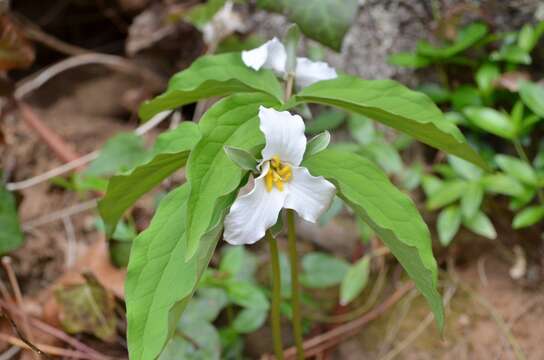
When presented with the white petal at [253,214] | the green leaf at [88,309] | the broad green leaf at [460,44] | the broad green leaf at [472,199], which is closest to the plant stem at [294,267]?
the white petal at [253,214]

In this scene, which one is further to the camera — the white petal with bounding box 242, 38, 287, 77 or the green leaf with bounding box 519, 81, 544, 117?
the green leaf with bounding box 519, 81, 544, 117

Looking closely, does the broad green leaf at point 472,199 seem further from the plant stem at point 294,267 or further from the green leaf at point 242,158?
the green leaf at point 242,158

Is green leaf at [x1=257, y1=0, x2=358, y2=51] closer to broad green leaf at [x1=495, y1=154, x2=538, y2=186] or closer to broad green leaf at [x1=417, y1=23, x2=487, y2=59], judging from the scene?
broad green leaf at [x1=417, y1=23, x2=487, y2=59]

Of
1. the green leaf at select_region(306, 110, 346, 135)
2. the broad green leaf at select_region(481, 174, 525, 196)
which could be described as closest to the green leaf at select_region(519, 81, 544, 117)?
the broad green leaf at select_region(481, 174, 525, 196)

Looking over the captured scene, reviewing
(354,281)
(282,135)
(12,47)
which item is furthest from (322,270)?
(12,47)

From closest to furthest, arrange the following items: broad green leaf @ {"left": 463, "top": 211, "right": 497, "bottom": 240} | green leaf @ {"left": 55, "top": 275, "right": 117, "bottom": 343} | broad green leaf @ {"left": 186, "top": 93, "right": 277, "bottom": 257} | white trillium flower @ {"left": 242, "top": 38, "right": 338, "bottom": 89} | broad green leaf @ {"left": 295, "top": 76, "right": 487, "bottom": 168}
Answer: broad green leaf @ {"left": 186, "top": 93, "right": 277, "bottom": 257} → broad green leaf @ {"left": 295, "top": 76, "right": 487, "bottom": 168} → white trillium flower @ {"left": 242, "top": 38, "right": 338, "bottom": 89} → green leaf @ {"left": 55, "top": 275, "right": 117, "bottom": 343} → broad green leaf @ {"left": 463, "top": 211, "right": 497, "bottom": 240}

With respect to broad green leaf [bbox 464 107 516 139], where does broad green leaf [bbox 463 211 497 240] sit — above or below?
below
